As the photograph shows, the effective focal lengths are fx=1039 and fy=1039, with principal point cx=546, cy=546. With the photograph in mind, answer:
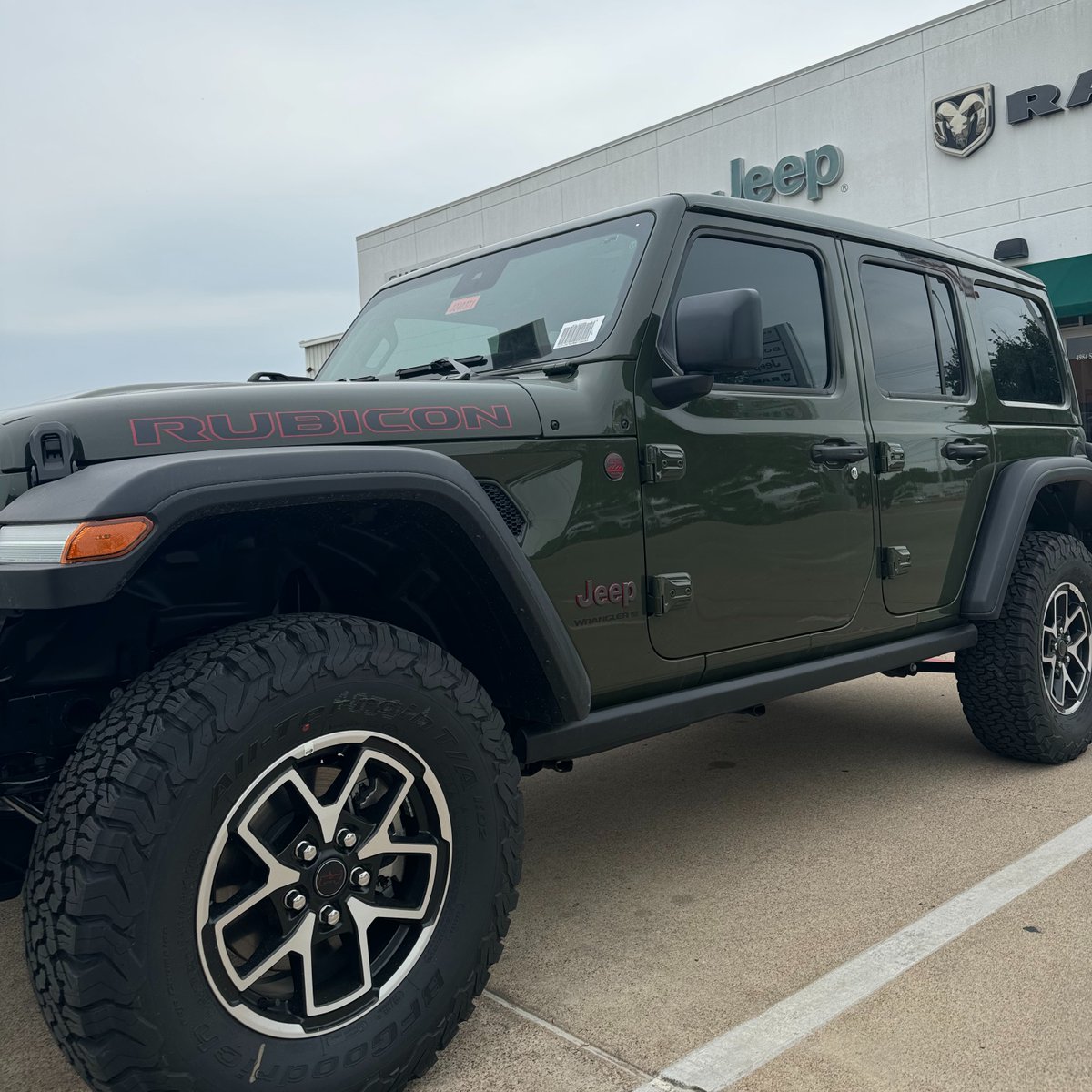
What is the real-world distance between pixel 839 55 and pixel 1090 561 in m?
13.3

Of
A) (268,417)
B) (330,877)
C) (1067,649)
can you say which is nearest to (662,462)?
(268,417)

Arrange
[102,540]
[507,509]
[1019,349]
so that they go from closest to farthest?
[102,540], [507,509], [1019,349]

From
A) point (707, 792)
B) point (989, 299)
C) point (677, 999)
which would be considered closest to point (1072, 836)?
point (707, 792)

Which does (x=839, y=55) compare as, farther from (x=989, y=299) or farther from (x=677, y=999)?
(x=677, y=999)

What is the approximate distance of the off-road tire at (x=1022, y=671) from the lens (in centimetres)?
401

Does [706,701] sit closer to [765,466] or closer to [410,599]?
[765,466]

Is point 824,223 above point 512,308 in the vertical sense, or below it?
above

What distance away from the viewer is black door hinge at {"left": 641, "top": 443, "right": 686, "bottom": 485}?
8.95 feet

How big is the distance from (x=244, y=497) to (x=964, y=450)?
2889mm

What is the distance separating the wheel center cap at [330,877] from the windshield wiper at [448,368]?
1364 mm

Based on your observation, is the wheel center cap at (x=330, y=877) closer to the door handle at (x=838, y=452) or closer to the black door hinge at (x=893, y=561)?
the door handle at (x=838, y=452)

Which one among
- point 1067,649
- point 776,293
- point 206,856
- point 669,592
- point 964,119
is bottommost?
point 1067,649

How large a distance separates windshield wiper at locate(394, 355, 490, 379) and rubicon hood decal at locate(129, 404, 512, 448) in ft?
1.43

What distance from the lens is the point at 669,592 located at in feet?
9.07
